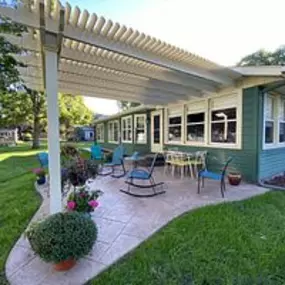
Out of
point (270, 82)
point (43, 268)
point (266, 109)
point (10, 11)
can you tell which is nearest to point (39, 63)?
point (10, 11)

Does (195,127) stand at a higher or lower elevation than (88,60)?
lower

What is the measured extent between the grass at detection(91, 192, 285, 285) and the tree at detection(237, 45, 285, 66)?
18312 mm

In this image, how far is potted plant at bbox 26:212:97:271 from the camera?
100 inches

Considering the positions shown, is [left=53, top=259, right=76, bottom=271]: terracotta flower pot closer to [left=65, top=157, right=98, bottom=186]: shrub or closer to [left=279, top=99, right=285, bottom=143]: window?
[left=65, top=157, right=98, bottom=186]: shrub

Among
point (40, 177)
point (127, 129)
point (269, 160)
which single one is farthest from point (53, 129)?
point (127, 129)

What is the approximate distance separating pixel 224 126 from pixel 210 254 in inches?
190

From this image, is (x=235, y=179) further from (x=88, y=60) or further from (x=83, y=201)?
(x=88, y=60)

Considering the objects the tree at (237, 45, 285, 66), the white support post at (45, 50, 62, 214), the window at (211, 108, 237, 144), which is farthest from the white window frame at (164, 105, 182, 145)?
the tree at (237, 45, 285, 66)

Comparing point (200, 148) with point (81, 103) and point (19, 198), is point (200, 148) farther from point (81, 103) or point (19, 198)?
point (81, 103)

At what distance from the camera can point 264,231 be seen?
11.6 ft

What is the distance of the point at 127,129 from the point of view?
1411cm

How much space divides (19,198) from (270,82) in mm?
6629

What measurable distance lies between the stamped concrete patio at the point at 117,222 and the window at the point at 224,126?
1.47m

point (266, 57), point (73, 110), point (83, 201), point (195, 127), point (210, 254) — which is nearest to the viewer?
point (210, 254)
